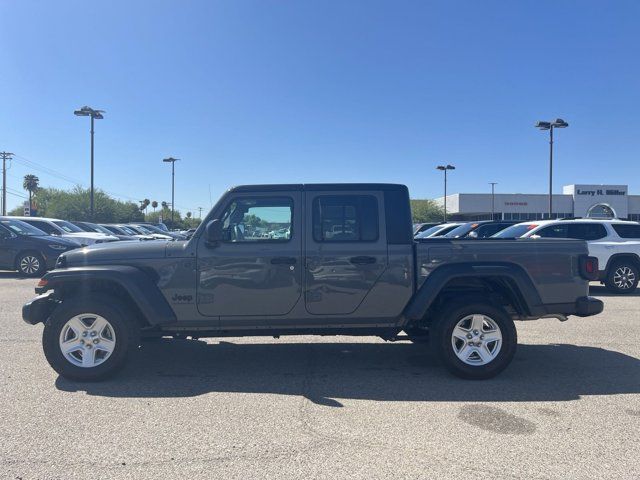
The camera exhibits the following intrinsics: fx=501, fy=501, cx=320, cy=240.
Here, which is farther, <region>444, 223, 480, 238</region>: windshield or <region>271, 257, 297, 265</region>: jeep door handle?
<region>444, 223, 480, 238</region>: windshield

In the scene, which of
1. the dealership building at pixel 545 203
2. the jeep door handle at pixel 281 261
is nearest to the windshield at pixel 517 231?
the jeep door handle at pixel 281 261

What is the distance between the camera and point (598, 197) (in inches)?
2360

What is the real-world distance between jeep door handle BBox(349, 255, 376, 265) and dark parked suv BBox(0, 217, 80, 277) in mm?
11325

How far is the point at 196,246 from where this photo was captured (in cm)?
498

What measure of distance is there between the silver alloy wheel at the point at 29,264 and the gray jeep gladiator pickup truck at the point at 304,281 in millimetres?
10142

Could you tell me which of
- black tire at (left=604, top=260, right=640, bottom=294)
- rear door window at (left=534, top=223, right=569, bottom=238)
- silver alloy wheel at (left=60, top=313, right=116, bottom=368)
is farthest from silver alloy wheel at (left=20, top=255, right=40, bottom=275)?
black tire at (left=604, top=260, right=640, bottom=294)

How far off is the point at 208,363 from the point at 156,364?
57 cm

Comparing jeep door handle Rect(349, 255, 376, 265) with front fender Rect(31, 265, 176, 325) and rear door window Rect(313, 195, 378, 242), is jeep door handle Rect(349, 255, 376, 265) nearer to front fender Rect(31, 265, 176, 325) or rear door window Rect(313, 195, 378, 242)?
rear door window Rect(313, 195, 378, 242)

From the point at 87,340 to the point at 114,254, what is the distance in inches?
34.8

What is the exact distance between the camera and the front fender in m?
4.82

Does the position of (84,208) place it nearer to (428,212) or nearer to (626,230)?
(428,212)

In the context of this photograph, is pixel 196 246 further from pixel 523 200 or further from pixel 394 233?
pixel 523 200

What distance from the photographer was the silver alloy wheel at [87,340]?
4.91 m

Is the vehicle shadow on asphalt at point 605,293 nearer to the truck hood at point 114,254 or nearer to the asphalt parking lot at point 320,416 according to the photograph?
the asphalt parking lot at point 320,416
